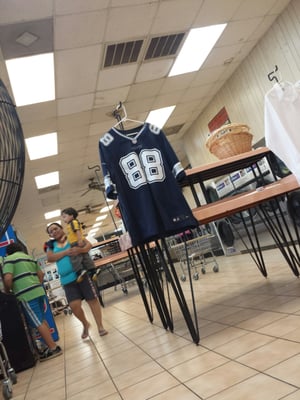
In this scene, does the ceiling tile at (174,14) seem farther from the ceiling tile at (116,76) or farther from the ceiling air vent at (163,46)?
the ceiling tile at (116,76)

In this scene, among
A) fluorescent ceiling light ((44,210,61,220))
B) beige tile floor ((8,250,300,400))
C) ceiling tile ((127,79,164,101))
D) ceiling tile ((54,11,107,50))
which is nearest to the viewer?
beige tile floor ((8,250,300,400))

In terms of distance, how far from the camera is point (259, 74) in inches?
239

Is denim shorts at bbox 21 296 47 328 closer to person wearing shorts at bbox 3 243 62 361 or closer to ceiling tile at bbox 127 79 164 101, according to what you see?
person wearing shorts at bbox 3 243 62 361

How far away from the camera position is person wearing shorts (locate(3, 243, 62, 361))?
136 inches

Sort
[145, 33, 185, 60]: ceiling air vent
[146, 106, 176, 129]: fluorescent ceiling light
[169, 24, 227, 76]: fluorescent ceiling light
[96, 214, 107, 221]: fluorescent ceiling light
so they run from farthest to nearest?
[96, 214, 107, 221]: fluorescent ceiling light < [146, 106, 176, 129]: fluorescent ceiling light < [169, 24, 227, 76]: fluorescent ceiling light < [145, 33, 185, 60]: ceiling air vent

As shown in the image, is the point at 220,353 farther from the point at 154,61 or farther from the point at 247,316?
the point at 154,61

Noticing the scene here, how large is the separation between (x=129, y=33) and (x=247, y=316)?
3.70m

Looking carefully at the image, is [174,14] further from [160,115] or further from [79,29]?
[160,115]

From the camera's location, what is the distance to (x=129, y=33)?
4602mm

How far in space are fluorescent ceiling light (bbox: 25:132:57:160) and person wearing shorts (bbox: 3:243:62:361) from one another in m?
3.54

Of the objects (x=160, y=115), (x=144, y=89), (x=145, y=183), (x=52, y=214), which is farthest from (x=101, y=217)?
(x=145, y=183)

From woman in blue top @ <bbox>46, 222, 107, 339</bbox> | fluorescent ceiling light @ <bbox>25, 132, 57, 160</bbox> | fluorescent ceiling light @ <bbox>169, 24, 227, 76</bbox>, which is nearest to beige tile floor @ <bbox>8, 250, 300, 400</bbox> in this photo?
woman in blue top @ <bbox>46, 222, 107, 339</bbox>

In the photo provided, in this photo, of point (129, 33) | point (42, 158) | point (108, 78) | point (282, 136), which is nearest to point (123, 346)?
point (282, 136)

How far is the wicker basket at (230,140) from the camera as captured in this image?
2918mm
